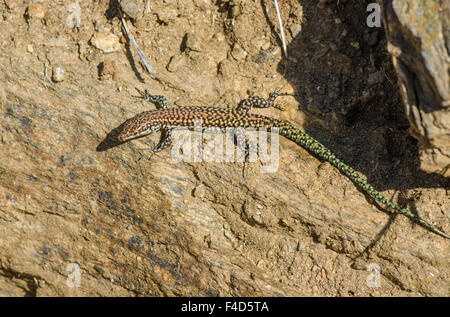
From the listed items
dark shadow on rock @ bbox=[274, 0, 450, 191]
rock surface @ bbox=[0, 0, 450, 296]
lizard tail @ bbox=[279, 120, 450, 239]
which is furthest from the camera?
dark shadow on rock @ bbox=[274, 0, 450, 191]

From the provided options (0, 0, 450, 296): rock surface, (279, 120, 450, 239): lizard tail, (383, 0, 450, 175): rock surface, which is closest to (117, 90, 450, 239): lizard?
(279, 120, 450, 239): lizard tail

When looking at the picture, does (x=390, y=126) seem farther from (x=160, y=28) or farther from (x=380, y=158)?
(x=160, y=28)

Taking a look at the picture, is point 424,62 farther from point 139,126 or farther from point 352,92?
point 139,126

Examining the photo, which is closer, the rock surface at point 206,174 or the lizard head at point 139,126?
the rock surface at point 206,174

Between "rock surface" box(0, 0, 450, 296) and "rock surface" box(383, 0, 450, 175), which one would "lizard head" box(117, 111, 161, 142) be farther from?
"rock surface" box(383, 0, 450, 175)

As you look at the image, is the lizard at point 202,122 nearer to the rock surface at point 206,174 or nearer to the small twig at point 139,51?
the rock surface at point 206,174

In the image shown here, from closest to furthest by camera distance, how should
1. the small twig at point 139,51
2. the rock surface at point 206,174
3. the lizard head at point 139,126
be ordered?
the rock surface at point 206,174 → the lizard head at point 139,126 → the small twig at point 139,51

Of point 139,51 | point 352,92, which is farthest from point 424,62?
point 139,51

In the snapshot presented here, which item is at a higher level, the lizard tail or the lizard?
the lizard

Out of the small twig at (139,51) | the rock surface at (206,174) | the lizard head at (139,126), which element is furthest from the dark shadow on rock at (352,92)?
the lizard head at (139,126)
